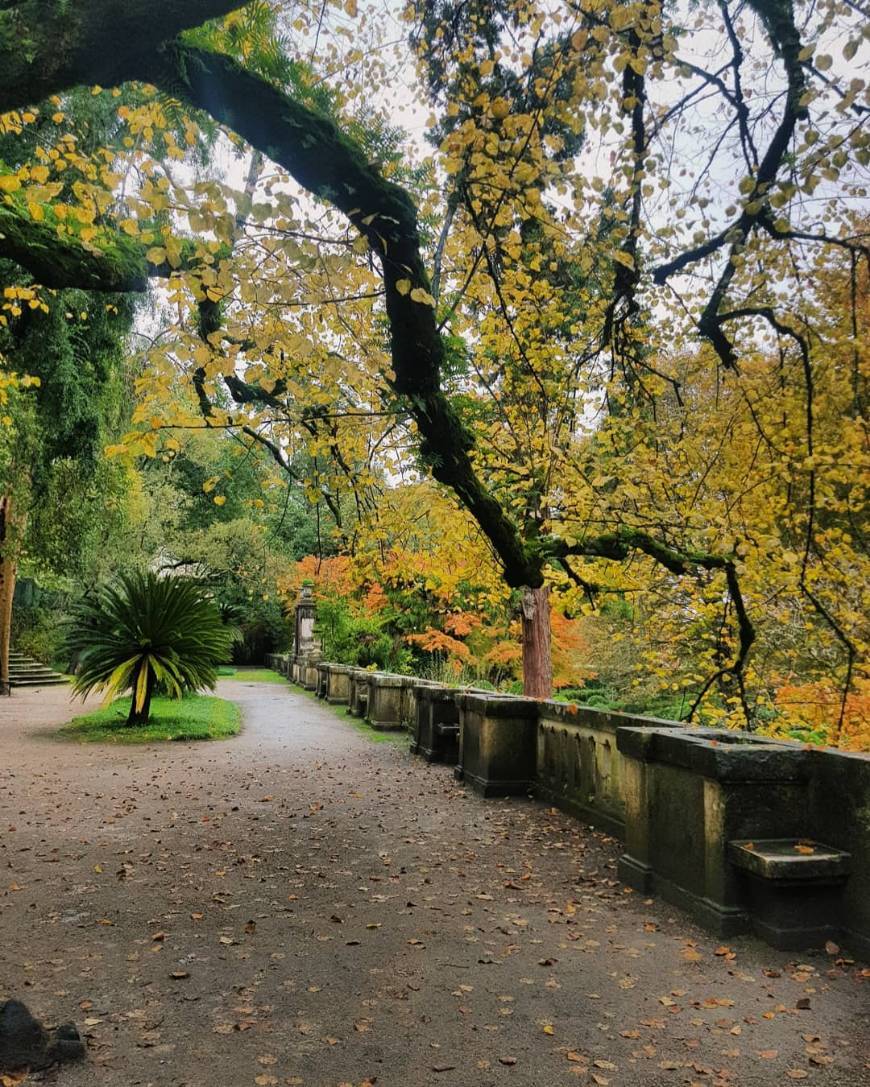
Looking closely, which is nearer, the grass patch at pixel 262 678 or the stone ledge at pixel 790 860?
the stone ledge at pixel 790 860

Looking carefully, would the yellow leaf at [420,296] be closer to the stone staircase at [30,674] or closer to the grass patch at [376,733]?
the grass patch at [376,733]

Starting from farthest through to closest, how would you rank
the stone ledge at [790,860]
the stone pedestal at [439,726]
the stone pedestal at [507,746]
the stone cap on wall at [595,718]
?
the stone pedestal at [439,726] → the stone pedestal at [507,746] → the stone cap on wall at [595,718] → the stone ledge at [790,860]

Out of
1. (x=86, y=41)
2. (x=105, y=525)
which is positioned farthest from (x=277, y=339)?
(x=105, y=525)

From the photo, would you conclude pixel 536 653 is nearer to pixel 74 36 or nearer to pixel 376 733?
pixel 376 733

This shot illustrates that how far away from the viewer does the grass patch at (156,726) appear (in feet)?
36.7

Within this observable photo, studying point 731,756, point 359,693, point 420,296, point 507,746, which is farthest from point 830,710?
point 359,693

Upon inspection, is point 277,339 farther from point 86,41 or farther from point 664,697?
point 664,697

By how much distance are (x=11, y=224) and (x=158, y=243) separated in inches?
51.5

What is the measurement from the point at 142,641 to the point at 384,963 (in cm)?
917

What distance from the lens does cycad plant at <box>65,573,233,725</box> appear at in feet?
37.9

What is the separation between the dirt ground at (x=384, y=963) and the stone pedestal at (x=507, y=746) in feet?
2.71

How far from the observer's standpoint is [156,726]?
12031mm

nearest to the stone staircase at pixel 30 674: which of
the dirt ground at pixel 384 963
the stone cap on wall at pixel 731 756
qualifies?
the dirt ground at pixel 384 963

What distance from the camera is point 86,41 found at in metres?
2.64
